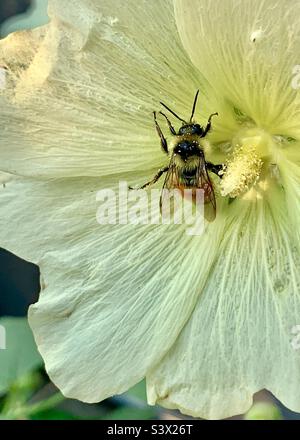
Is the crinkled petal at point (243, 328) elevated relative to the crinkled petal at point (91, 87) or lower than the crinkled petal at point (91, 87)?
lower

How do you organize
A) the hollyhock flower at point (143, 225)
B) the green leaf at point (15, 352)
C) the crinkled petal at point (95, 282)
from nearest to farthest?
the hollyhock flower at point (143, 225)
the crinkled petal at point (95, 282)
the green leaf at point (15, 352)

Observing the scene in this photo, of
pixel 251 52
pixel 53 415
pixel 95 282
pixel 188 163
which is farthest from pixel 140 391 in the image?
pixel 251 52

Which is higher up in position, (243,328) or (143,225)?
(143,225)

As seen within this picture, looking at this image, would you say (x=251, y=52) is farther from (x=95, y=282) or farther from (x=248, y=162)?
(x=95, y=282)

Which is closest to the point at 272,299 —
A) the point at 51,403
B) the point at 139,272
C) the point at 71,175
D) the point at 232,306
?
the point at 232,306

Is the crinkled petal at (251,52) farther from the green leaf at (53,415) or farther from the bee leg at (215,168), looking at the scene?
the green leaf at (53,415)

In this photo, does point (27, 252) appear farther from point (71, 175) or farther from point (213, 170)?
point (213, 170)

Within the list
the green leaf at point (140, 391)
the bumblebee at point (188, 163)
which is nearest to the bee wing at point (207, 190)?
the bumblebee at point (188, 163)

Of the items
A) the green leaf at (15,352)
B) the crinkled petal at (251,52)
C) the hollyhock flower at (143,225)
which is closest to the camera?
the crinkled petal at (251,52)
